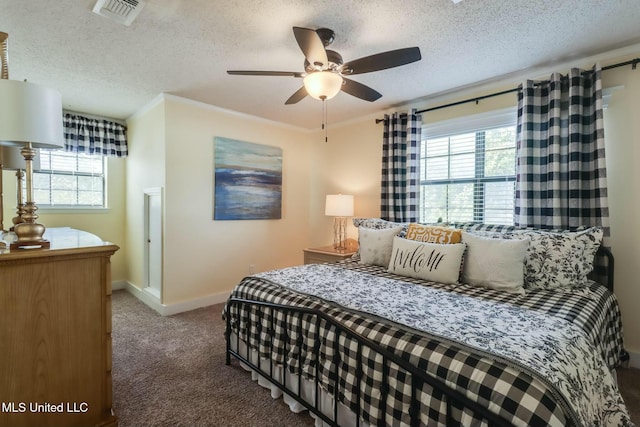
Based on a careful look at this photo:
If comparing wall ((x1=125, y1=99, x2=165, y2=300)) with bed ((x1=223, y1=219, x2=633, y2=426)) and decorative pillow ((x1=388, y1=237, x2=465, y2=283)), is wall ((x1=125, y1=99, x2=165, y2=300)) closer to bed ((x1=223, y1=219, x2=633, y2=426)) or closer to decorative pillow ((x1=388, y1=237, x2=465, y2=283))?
bed ((x1=223, y1=219, x2=633, y2=426))

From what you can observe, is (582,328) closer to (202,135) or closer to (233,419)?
(233,419)

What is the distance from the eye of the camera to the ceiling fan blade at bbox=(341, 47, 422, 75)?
187 cm

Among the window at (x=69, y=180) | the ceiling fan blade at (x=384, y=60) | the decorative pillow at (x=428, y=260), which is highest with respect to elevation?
the ceiling fan blade at (x=384, y=60)

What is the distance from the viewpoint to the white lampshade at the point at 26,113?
139cm

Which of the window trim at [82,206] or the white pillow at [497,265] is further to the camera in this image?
the window trim at [82,206]

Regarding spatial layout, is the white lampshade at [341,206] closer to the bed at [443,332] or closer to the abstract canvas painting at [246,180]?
the bed at [443,332]

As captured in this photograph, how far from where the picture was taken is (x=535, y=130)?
269cm

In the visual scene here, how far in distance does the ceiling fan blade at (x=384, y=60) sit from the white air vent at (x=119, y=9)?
4.37 ft

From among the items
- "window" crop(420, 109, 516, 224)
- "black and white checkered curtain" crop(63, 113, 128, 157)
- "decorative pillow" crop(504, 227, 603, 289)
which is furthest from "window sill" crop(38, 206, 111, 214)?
"decorative pillow" crop(504, 227, 603, 289)

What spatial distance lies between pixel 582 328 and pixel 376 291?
106cm

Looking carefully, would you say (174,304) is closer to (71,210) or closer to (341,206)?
(71,210)

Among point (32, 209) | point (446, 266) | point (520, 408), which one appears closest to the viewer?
point (520, 408)

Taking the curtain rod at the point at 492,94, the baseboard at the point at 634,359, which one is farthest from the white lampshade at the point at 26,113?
the baseboard at the point at 634,359

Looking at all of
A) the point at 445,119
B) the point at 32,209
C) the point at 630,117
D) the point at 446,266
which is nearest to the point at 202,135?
the point at 32,209
